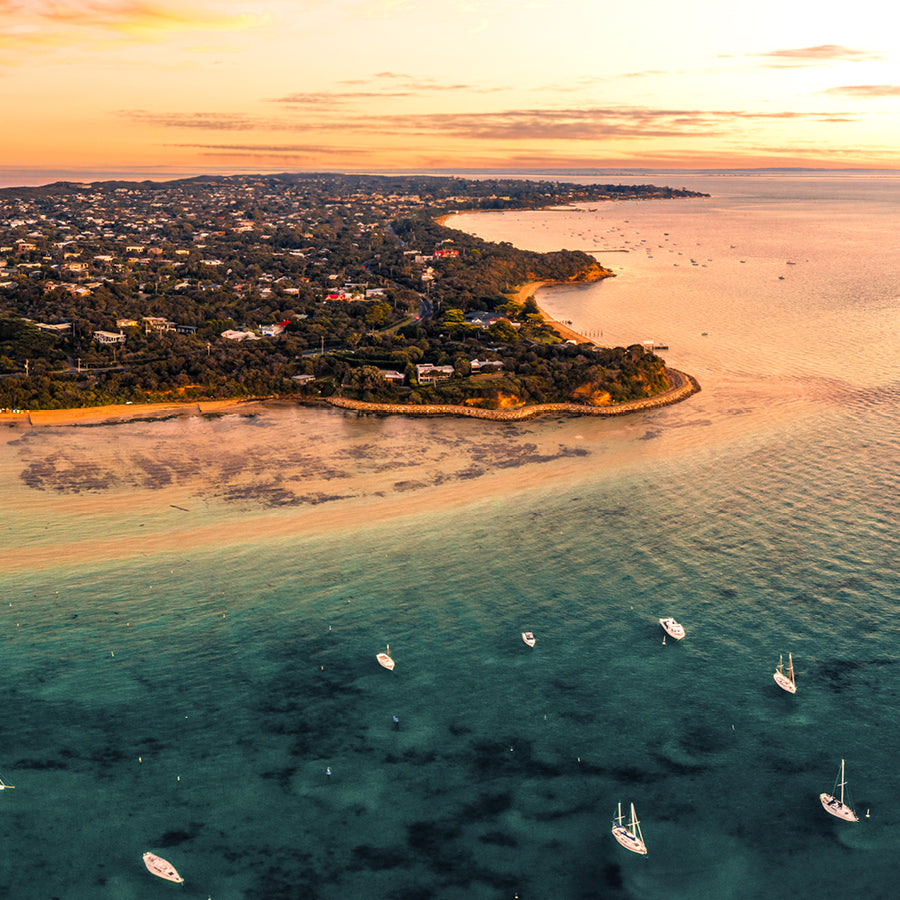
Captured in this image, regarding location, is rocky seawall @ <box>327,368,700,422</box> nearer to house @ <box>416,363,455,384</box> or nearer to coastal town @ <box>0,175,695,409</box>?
coastal town @ <box>0,175,695,409</box>

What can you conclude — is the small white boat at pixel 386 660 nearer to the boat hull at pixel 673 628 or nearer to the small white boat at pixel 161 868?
the small white boat at pixel 161 868

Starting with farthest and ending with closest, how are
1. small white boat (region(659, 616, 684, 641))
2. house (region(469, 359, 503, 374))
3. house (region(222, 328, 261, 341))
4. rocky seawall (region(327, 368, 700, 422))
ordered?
house (region(222, 328, 261, 341)) → house (region(469, 359, 503, 374)) → rocky seawall (region(327, 368, 700, 422)) → small white boat (region(659, 616, 684, 641))

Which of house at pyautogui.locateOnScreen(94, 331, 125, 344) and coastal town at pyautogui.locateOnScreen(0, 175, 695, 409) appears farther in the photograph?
house at pyautogui.locateOnScreen(94, 331, 125, 344)

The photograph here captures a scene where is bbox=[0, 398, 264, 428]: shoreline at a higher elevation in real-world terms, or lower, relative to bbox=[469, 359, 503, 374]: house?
lower

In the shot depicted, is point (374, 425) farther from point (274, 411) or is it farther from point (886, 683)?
point (886, 683)

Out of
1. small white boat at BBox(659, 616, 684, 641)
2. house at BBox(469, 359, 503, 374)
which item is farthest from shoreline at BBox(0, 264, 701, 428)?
small white boat at BBox(659, 616, 684, 641)

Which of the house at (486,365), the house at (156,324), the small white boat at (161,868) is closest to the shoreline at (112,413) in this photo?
the house at (486,365)
